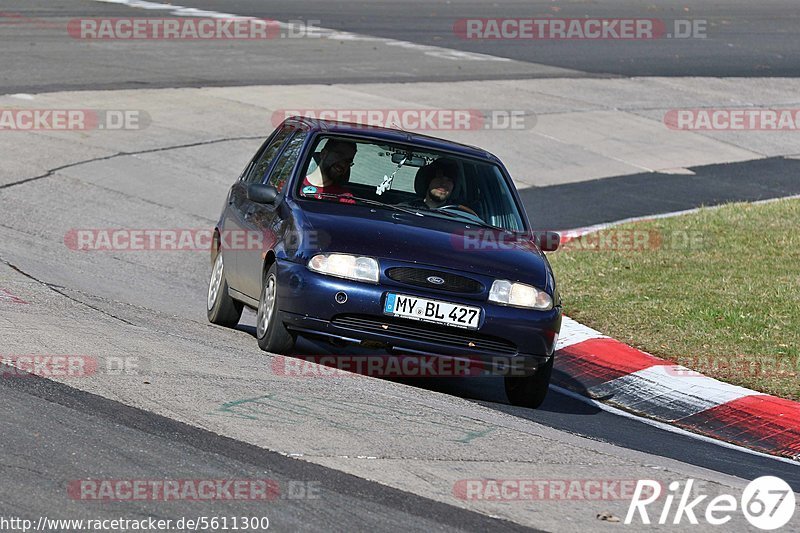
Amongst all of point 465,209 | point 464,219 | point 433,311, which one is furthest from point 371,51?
point 433,311

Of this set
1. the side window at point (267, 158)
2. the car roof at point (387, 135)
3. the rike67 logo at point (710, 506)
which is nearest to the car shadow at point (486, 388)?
the side window at point (267, 158)

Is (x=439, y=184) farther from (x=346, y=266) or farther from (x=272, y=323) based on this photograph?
(x=272, y=323)

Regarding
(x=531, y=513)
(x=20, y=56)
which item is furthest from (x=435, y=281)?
(x=20, y=56)

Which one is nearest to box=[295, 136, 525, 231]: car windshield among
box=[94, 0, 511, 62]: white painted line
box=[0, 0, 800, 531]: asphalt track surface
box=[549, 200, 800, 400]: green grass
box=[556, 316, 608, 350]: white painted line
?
box=[0, 0, 800, 531]: asphalt track surface

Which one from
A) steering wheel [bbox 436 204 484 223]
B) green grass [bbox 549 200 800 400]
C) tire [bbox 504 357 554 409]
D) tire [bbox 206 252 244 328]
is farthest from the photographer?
tire [bbox 206 252 244 328]

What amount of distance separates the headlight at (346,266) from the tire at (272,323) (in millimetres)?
347

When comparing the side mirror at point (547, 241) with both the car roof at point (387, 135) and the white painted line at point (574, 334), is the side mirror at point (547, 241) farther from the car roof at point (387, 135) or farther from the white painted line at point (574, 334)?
the white painted line at point (574, 334)

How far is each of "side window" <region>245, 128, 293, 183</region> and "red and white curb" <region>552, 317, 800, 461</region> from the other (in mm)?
2540

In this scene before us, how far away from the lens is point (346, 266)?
820 cm

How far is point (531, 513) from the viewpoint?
18.8ft

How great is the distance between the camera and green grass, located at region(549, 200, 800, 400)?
992 cm

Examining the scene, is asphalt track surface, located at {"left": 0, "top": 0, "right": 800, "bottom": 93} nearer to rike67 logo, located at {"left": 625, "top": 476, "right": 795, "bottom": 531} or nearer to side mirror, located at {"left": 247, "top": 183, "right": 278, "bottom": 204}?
side mirror, located at {"left": 247, "top": 183, "right": 278, "bottom": 204}

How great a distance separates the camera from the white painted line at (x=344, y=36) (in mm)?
26562

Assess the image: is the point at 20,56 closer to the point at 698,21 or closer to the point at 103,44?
the point at 103,44
